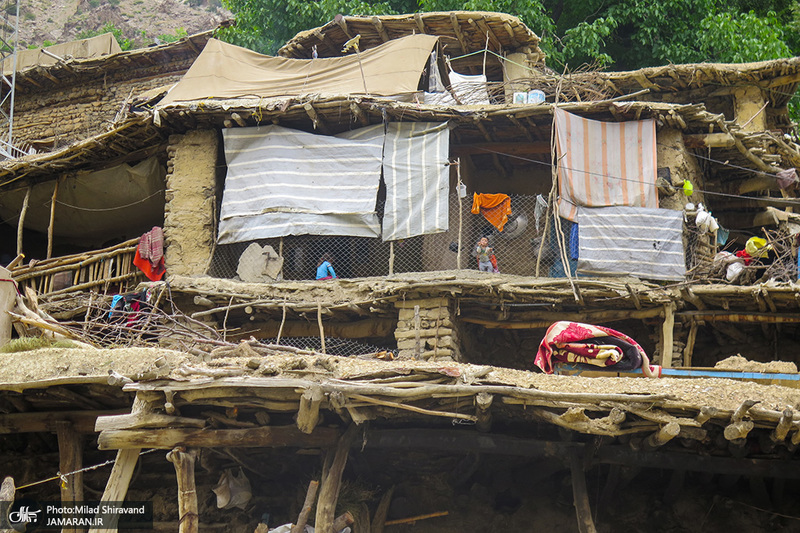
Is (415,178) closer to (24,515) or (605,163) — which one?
(605,163)

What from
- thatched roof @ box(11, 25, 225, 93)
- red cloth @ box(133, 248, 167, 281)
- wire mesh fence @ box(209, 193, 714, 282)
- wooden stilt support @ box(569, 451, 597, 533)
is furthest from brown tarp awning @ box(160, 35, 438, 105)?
wooden stilt support @ box(569, 451, 597, 533)

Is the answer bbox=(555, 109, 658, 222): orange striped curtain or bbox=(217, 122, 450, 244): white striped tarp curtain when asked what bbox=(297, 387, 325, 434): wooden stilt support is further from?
bbox=(555, 109, 658, 222): orange striped curtain

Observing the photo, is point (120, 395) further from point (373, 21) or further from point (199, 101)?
point (373, 21)

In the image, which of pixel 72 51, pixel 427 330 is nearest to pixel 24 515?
pixel 427 330

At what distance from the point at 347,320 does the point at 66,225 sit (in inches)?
255

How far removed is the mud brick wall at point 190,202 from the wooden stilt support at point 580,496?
657 centimetres

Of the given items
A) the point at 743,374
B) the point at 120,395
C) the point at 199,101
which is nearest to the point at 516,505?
the point at 743,374

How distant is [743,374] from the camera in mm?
9617

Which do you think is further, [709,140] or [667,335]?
[709,140]

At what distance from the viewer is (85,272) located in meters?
14.3

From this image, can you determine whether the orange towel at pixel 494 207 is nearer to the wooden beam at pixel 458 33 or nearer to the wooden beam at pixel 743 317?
the wooden beam at pixel 743 317

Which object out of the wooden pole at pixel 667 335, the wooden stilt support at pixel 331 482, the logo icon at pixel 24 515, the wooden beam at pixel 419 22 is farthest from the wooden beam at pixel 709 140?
the logo icon at pixel 24 515

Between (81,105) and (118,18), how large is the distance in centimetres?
966

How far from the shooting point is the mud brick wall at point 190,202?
13305 millimetres
